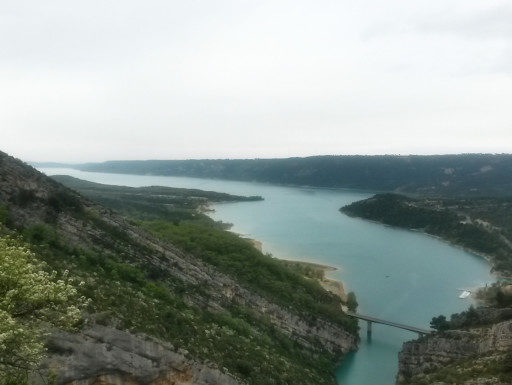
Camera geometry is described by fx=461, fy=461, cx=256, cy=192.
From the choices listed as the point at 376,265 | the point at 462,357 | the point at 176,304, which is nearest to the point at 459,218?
the point at 376,265

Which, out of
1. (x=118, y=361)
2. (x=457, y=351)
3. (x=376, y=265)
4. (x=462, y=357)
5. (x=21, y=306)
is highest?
(x=21, y=306)

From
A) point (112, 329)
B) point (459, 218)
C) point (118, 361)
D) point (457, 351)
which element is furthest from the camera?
point (459, 218)

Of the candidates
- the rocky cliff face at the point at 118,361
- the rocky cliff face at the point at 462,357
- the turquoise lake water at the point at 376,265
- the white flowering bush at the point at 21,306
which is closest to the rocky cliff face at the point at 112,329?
the rocky cliff face at the point at 118,361

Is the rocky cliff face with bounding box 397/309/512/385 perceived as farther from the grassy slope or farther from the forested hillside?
the forested hillside

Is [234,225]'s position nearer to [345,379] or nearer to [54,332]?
[345,379]

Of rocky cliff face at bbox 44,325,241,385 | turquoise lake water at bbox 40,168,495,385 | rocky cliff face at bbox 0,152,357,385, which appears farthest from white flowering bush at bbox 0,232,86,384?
turquoise lake water at bbox 40,168,495,385

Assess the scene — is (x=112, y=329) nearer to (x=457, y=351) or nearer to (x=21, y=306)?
(x=21, y=306)

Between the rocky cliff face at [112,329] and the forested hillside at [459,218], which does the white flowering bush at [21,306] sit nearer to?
the rocky cliff face at [112,329]

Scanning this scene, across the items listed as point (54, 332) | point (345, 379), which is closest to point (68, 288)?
point (54, 332)
